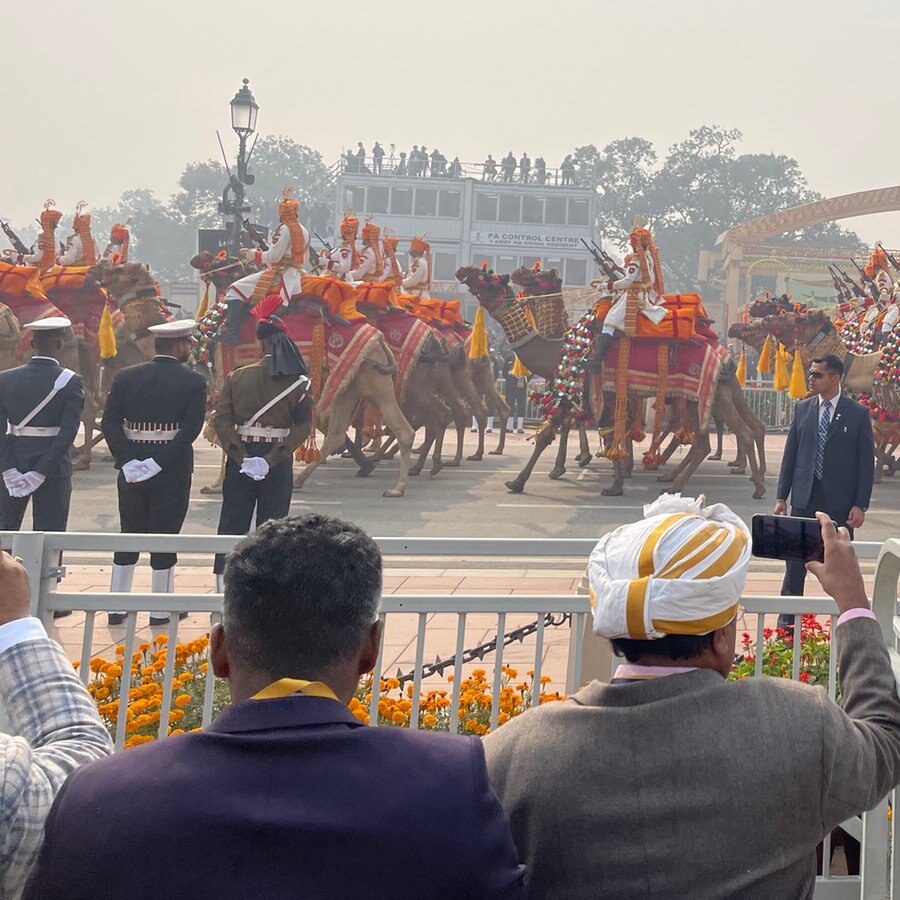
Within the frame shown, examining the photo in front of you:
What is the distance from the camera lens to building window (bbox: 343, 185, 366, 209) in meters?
57.8

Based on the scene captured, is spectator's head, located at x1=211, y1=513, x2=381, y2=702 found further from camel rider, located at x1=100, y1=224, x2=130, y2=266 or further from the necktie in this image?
camel rider, located at x1=100, y1=224, x2=130, y2=266

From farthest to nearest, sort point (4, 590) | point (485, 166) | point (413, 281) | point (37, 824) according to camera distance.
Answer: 1. point (485, 166)
2. point (413, 281)
3. point (4, 590)
4. point (37, 824)

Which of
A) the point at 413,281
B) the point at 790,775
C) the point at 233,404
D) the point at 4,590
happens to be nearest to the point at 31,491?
the point at 233,404

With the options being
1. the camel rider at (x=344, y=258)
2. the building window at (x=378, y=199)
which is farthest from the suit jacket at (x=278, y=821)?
the building window at (x=378, y=199)

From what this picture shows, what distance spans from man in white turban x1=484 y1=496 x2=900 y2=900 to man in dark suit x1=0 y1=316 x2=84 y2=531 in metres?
6.11

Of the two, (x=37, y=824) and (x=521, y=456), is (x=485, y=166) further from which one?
(x=37, y=824)

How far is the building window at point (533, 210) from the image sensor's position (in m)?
57.3

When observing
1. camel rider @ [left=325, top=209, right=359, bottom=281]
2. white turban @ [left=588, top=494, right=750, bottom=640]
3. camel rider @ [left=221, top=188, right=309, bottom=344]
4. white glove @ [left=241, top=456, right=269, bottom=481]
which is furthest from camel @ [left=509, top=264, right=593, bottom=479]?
white turban @ [left=588, top=494, right=750, bottom=640]

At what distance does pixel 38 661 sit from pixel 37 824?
0.36 meters

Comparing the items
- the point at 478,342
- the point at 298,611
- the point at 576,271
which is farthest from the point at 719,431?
the point at 576,271

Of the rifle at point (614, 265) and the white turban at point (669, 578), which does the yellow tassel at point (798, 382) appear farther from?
the white turban at point (669, 578)

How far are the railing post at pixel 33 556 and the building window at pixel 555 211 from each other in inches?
2182

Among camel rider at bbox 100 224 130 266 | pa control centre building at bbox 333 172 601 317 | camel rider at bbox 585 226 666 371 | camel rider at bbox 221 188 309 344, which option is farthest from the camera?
pa control centre building at bbox 333 172 601 317

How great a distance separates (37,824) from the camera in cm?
168
